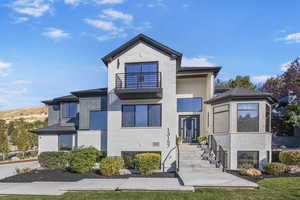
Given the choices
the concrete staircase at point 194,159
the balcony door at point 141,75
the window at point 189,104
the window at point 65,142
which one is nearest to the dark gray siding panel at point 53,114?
the window at point 65,142

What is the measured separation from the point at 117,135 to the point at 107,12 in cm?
887

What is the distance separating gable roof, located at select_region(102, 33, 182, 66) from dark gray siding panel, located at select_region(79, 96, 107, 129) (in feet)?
11.3

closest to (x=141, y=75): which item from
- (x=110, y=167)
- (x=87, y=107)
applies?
(x=87, y=107)

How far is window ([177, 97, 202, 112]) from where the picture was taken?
59.3 ft

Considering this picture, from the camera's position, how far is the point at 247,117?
560 inches

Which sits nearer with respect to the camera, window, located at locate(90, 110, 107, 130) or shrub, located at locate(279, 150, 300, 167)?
shrub, located at locate(279, 150, 300, 167)

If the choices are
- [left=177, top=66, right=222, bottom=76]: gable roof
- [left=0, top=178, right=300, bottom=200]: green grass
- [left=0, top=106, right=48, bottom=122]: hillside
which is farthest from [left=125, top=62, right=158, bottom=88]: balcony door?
[left=0, top=106, right=48, bottom=122]: hillside

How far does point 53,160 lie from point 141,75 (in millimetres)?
8645

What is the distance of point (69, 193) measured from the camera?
862 centimetres

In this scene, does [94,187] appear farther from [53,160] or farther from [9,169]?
[9,169]

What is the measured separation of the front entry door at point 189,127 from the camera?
707 inches

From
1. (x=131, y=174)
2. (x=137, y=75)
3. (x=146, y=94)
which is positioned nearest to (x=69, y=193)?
(x=131, y=174)

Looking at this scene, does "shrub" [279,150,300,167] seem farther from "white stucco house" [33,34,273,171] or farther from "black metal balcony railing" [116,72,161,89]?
"black metal balcony railing" [116,72,161,89]

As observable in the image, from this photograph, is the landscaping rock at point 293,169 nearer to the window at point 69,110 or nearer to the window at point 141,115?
the window at point 141,115
